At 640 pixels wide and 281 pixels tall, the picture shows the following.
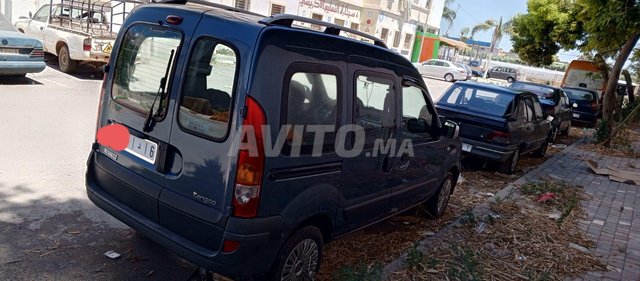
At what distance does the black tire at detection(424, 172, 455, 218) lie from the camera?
17.3 feet

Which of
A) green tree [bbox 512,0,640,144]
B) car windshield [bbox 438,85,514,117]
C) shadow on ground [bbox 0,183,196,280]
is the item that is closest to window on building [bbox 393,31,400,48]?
green tree [bbox 512,0,640,144]

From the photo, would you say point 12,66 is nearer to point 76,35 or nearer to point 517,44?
point 76,35

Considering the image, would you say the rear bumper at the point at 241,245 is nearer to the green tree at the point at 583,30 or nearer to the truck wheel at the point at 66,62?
the green tree at the point at 583,30

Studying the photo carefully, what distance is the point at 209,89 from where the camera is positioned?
9.31ft

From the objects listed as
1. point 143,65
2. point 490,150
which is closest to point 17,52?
point 143,65

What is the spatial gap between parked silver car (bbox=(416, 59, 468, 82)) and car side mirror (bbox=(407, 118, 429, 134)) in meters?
28.1

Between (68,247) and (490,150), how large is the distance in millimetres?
6005

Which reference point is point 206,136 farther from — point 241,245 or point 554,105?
point 554,105

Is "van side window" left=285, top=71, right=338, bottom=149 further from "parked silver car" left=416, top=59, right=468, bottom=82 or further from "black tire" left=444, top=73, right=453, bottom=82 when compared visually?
"black tire" left=444, top=73, right=453, bottom=82

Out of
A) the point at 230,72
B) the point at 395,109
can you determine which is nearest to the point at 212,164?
the point at 230,72

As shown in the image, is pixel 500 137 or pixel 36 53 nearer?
pixel 500 137

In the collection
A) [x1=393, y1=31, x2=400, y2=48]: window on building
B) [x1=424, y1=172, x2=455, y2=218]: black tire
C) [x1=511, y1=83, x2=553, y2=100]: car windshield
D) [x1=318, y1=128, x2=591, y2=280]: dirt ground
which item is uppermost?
[x1=393, y1=31, x2=400, y2=48]: window on building

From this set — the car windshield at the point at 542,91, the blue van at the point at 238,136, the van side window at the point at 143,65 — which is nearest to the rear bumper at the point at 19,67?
the blue van at the point at 238,136

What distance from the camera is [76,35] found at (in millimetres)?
11508
